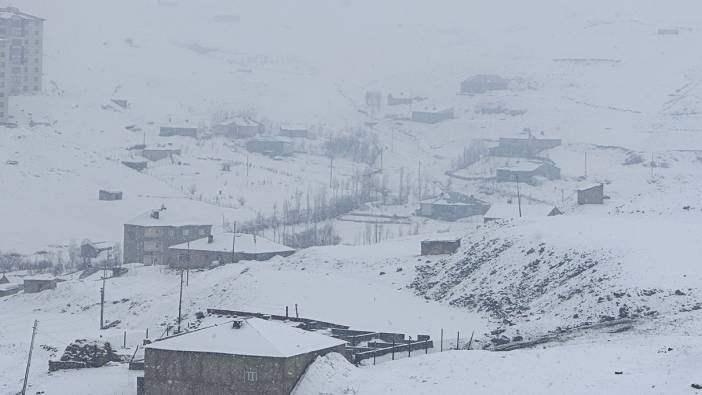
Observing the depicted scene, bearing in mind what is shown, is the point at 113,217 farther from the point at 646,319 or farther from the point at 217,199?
the point at 646,319

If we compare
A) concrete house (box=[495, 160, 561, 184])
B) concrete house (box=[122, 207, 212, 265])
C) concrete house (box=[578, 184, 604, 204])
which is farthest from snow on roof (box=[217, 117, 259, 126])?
concrete house (box=[578, 184, 604, 204])

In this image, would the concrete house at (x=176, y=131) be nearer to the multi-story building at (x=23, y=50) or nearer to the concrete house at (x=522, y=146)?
the multi-story building at (x=23, y=50)

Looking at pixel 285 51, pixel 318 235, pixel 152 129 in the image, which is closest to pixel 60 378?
pixel 318 235

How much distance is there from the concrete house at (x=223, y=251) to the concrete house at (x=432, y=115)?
66.0m

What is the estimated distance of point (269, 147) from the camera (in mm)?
126688

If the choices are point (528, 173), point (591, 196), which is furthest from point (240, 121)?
point (591, 196)

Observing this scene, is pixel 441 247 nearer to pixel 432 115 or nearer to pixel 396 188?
pixel 396 188

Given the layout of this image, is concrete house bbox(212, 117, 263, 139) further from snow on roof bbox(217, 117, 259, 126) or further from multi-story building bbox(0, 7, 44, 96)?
multi-story building bbox(0, 7, 44, 96)

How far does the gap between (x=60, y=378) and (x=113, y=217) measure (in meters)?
52.6

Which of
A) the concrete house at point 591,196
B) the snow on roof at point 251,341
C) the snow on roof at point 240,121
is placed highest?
the snow on roof at point 240,121

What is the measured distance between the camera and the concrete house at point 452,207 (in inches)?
4033

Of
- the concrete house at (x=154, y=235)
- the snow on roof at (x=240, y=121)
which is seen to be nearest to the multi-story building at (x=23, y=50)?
the snow on roof at (x=240, y=121)

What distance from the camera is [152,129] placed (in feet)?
428

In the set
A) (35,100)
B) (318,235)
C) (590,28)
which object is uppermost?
(590,28)
